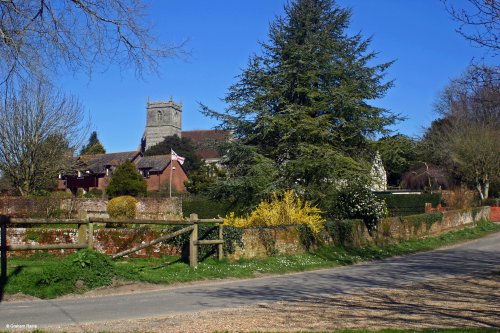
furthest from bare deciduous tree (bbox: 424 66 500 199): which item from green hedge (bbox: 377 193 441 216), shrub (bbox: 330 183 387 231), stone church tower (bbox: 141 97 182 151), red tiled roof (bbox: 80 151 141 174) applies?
stone church tower (bbox: 141 97 182 151)

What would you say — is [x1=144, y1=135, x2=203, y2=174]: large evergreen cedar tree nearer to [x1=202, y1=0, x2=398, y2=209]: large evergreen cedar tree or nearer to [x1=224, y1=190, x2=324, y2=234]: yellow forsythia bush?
[x1=202, y1=0, x2=398, y2=209]: large evergreen cedar tree

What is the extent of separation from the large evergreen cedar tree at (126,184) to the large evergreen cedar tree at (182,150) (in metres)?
29.1

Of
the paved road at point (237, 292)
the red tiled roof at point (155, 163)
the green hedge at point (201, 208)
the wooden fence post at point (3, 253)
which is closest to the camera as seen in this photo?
the paved road at point (237, 292)

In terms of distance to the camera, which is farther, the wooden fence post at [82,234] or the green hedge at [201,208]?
the green hedge at [201,208]

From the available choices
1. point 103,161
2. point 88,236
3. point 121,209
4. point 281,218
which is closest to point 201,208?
point 121,209

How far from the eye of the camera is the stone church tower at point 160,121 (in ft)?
449

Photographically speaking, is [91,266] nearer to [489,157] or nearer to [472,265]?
[472,265]

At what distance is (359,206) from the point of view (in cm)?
2578

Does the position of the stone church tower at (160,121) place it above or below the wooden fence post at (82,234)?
above

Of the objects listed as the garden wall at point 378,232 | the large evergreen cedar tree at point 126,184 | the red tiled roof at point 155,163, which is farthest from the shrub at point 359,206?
the red tiled roof at point 155,163

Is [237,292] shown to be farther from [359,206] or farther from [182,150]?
[182,150]

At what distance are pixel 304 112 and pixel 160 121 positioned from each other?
113 metres

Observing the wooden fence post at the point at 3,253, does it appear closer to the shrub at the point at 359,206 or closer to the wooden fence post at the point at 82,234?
the wooden fence post at the point at 82,234

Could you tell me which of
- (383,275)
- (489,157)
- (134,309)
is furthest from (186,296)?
(489,157)
